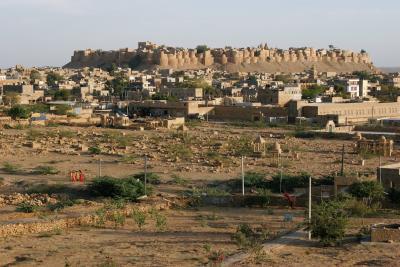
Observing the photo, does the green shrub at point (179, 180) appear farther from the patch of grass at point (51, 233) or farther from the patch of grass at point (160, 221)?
the patch of grass at point (51, 233)

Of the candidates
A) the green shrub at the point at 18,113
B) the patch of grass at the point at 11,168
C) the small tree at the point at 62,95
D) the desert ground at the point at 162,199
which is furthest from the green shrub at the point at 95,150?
the small tree at the point at 62,95

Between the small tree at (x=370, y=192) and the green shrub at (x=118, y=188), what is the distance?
514 cm

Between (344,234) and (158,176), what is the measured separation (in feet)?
26.3

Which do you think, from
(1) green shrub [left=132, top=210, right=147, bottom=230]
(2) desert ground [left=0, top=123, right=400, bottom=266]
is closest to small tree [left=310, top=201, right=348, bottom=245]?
(2) desert ground [left=0, top=123, right=400, bottom=266]

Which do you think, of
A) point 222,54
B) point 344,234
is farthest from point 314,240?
point 222,54

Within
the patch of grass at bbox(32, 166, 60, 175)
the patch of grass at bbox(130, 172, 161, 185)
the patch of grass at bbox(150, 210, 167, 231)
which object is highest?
the patch of grass at bbox(32, 166, 60, 175)

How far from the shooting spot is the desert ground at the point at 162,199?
1309 centimetres

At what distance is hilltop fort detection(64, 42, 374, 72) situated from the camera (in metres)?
111

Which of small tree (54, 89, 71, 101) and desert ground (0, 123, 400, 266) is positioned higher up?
small tree (54, 89, 71, 101)

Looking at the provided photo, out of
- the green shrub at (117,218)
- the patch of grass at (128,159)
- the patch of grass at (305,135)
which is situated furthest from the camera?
the patch of grass at (305,135)

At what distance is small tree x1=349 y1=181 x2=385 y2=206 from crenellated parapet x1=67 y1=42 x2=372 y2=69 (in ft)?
301

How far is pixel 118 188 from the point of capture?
718 inches

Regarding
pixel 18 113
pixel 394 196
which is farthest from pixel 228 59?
pixel 394 196

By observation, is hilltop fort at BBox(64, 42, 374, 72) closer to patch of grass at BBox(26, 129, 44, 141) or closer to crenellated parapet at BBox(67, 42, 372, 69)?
crenellated parapet at BBox(67, 42, 372, 69)
